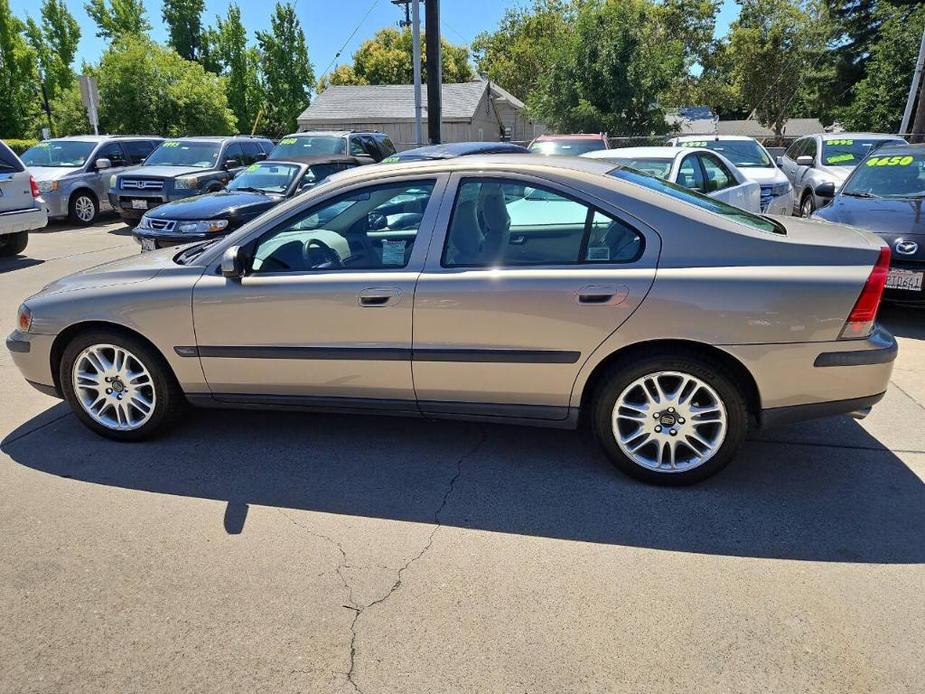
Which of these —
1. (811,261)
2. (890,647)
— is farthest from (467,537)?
(811,261)

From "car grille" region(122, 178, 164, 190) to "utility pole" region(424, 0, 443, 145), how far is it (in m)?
7.00

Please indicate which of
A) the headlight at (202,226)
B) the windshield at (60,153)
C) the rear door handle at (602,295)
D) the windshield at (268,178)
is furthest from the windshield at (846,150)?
the windshield at (60,153)

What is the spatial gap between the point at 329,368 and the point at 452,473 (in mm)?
865

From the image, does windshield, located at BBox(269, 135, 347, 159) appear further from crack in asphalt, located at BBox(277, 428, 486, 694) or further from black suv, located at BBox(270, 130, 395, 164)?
crack in asphalt, located at BBox(277, 428, 486, 694)

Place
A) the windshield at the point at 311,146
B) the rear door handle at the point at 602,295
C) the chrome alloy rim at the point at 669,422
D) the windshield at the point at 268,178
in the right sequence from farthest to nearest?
the windshield at the point at 311,146 → the windshield at the point at 268,178 → the chrome alloy rim at the point at 669,422 → the rear door handle at the point at 602,295

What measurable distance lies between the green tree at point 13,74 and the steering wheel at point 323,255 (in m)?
37.3

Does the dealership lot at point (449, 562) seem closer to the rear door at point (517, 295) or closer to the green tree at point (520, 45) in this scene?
the rear door at point (517, 295)

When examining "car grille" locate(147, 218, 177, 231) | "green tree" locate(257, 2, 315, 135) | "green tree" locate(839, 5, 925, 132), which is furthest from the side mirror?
"green tree" locate(257, 2, 315, 135)

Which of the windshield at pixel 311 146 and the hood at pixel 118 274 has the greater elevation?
the hood at pixel 118 274

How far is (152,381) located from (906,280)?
19.8 ft

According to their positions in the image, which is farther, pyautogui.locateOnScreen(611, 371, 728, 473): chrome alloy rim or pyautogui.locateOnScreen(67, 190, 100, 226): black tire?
pyautogui.locateOnScreen(67, 190, 100, 226): black tire

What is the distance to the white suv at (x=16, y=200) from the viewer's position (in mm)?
9344

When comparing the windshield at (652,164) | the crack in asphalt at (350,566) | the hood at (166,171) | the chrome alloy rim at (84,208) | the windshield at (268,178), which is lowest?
the chrome alloy rim at (84,208)

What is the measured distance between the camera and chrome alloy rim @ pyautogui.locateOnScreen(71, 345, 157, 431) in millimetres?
3957
